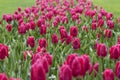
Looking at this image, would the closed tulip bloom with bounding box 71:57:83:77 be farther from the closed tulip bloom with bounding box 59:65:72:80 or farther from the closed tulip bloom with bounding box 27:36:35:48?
the closed tulip bloom with bounding box 27:36:35:48

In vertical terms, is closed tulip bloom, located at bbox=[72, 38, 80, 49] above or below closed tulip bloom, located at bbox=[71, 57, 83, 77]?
below

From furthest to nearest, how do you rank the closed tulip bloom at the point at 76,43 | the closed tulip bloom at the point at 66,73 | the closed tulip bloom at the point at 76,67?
the closed tulip bloom at the point at 76,43 → the closed tulip bloom at the point at 76,67 → the closed tulip bloom at the point at 66,73

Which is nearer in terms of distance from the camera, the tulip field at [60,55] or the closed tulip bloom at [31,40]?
the tulip field at [60,55]

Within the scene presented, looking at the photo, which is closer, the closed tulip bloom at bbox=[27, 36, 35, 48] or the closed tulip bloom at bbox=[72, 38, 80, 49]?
the closed tulip bloom at bbox=[72, 38, 80, 49]

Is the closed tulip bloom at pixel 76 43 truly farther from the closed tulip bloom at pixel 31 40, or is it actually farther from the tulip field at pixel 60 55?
the closed tulip bloom at pixel 31 40

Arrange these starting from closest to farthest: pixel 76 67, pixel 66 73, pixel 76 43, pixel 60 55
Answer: pixel 66 73
pixel 76 67
pixel 76 43
pixel 60 55

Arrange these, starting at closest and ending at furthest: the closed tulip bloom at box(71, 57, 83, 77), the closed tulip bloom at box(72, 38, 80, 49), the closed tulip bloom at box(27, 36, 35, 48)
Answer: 1. the closed tulip bloom at box(71, 57, 83, 77)
2. the closed tulip bloom at box(72, 38, 80, 49)
3. the closed tulip bloom at box(27, 36, 35, 48)

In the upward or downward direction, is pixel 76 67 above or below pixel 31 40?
above

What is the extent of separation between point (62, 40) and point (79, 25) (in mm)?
2696

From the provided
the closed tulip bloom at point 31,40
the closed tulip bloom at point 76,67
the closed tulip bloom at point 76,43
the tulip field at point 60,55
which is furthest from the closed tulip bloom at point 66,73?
the closed tulip bloom at point 31,40

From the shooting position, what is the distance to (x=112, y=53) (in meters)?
4.16

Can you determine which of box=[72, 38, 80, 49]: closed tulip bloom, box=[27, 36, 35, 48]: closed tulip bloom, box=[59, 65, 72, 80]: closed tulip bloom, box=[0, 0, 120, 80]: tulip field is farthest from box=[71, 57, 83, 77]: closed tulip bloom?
box=[27, 36, 35, 48]: closed tulip bloom

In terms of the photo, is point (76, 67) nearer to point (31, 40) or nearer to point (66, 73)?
point (66, 73)

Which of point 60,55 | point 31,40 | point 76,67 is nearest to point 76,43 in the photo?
point 60,55
